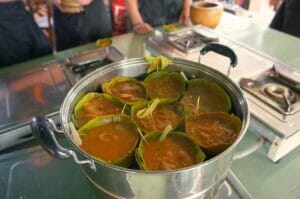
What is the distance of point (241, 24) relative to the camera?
1.46 m

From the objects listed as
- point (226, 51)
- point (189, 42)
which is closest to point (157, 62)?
point (226, 51)

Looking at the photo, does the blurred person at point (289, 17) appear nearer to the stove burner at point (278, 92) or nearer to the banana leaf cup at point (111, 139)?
the stove burner at point (278, 92)

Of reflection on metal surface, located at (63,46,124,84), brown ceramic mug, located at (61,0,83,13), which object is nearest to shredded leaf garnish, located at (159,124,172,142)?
reflection on metal surface, located at (63,46,124,84)

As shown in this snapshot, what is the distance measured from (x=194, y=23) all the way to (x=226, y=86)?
78 centimetres

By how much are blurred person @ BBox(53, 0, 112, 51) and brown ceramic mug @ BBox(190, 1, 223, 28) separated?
553 mm

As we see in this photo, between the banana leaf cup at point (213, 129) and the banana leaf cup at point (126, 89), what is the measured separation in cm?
14

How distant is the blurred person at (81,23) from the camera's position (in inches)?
58.2

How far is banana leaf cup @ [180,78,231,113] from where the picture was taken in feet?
2.06

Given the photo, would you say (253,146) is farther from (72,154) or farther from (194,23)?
(194,23)

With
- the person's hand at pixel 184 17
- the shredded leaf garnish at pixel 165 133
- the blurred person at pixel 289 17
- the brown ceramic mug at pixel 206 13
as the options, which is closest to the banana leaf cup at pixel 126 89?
the shredded leaf garnish at pixel 165 133

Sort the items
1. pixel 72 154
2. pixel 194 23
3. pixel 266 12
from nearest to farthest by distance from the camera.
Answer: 1. pixel 72 154
2. pixel 194 23
3. pixel 266 12

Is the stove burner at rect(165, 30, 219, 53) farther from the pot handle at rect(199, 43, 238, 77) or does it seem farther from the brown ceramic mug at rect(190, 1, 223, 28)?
the pot handle at rect(199, 43, 238, 77)

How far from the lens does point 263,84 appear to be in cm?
83

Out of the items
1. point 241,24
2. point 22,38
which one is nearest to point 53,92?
point 22,38
